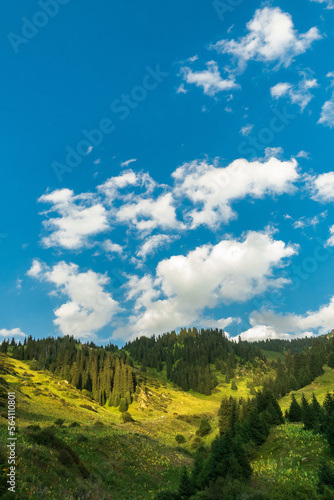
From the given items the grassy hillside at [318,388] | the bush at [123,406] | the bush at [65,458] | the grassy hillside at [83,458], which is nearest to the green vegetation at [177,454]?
the bush at [65,458]

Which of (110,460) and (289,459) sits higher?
(110,460)

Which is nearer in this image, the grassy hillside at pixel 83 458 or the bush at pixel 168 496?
the grassy hillside at pixel 83 458

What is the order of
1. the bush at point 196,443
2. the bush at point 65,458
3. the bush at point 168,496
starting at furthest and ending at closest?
1. the bush at point 196,443
2. the bush at point 168,496
3. the bush at point 65,458

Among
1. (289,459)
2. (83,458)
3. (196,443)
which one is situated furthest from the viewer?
(196,443)

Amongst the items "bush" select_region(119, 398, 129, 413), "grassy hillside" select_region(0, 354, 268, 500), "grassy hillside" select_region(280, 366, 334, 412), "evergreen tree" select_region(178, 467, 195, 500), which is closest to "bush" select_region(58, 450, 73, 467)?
"grassy hillside" select_region(0, 354, 268, 500)

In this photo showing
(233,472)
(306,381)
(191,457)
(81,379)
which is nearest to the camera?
(233,472)

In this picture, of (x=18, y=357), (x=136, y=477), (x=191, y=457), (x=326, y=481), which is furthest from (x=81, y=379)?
(x=326, y=481)

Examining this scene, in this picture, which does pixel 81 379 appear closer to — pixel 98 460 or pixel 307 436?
pixel 98 460

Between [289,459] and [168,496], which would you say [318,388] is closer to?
[289,459]

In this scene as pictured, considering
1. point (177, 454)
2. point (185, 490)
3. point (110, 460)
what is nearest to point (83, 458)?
point (110, 460)

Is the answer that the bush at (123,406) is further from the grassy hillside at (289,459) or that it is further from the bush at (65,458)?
the bush at (65,458)

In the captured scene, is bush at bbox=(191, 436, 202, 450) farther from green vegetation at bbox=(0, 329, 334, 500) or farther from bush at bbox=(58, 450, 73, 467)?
bush at bbox=(58, 450, 73, 467)

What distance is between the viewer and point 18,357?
135m

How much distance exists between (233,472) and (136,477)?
1356cm
